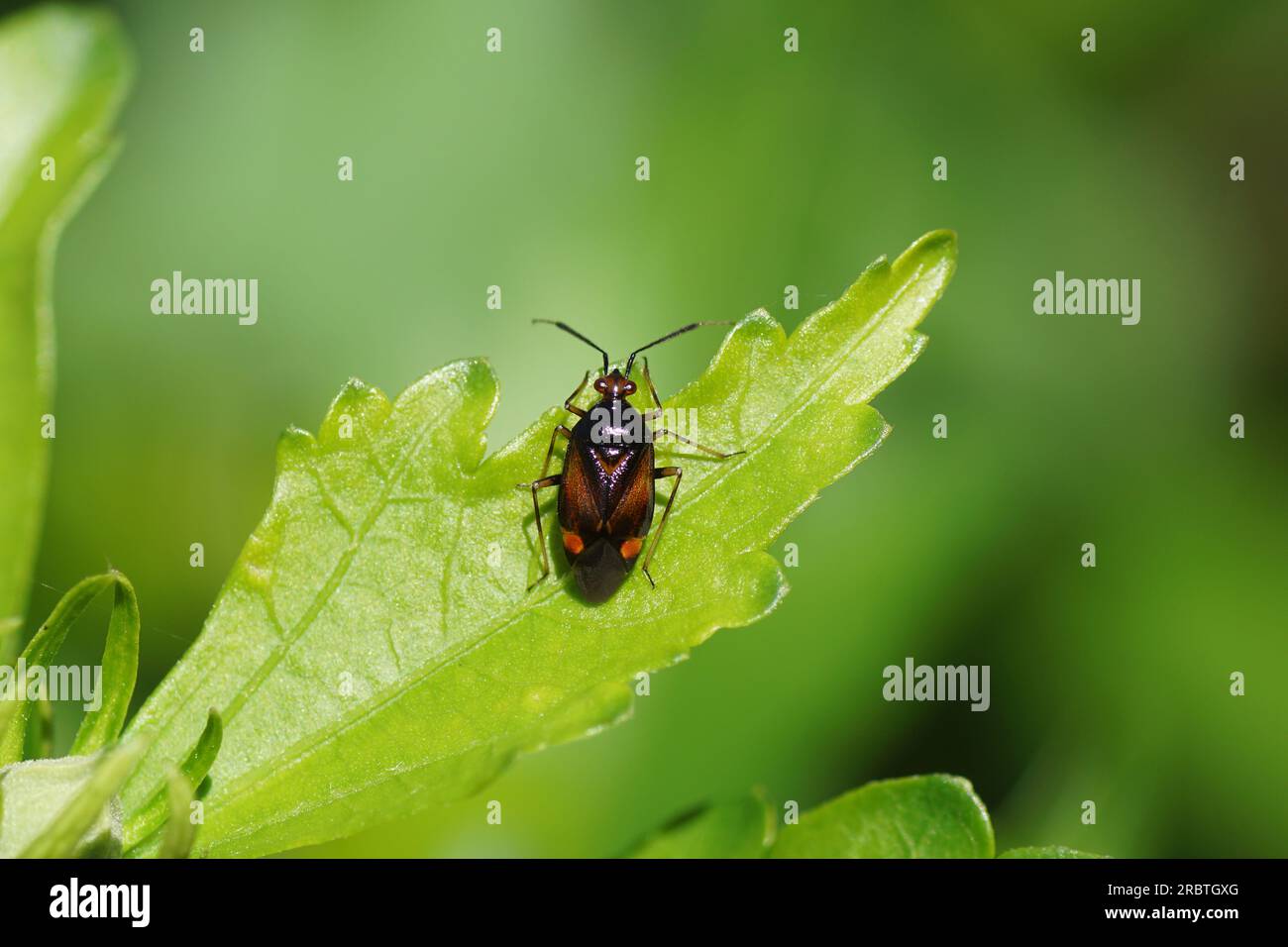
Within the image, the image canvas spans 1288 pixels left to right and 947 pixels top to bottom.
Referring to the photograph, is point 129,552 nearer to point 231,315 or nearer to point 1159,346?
point 231,315

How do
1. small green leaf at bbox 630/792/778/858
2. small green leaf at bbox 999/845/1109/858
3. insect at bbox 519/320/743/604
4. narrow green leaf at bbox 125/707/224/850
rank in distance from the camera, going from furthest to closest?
insect at bbox 519/320/743/604 → small green leaf at bbox 630/792/778/858 → small green leaf at bbox 999/845/1109/858 → narrow green leaf at bbox 125/707/224/850

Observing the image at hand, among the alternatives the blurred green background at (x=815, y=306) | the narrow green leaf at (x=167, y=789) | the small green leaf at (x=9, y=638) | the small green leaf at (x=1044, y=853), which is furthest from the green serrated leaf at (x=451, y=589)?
the blurred green background at (x=815, y=306)

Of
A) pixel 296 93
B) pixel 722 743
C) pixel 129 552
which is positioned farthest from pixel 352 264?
pixel 722 743

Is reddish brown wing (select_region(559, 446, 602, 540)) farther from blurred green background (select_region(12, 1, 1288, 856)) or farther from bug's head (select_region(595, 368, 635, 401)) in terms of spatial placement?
blurred green background (select_region(12, 1, 1288, 856))

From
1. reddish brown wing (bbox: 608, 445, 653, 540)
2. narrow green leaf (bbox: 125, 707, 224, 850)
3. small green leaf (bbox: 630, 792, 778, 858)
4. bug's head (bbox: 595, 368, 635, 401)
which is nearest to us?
Result: narrow green leaf (bbox: 125, 707, 224, 850)

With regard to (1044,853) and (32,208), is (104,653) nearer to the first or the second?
(32,208)

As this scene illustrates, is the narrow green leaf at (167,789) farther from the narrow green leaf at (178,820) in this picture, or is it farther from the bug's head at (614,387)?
the bug's head at (614,387)

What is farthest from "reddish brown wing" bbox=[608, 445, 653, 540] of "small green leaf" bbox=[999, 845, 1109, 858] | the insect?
"small green leaf" bbox=[999, 845, 1109, 858]
